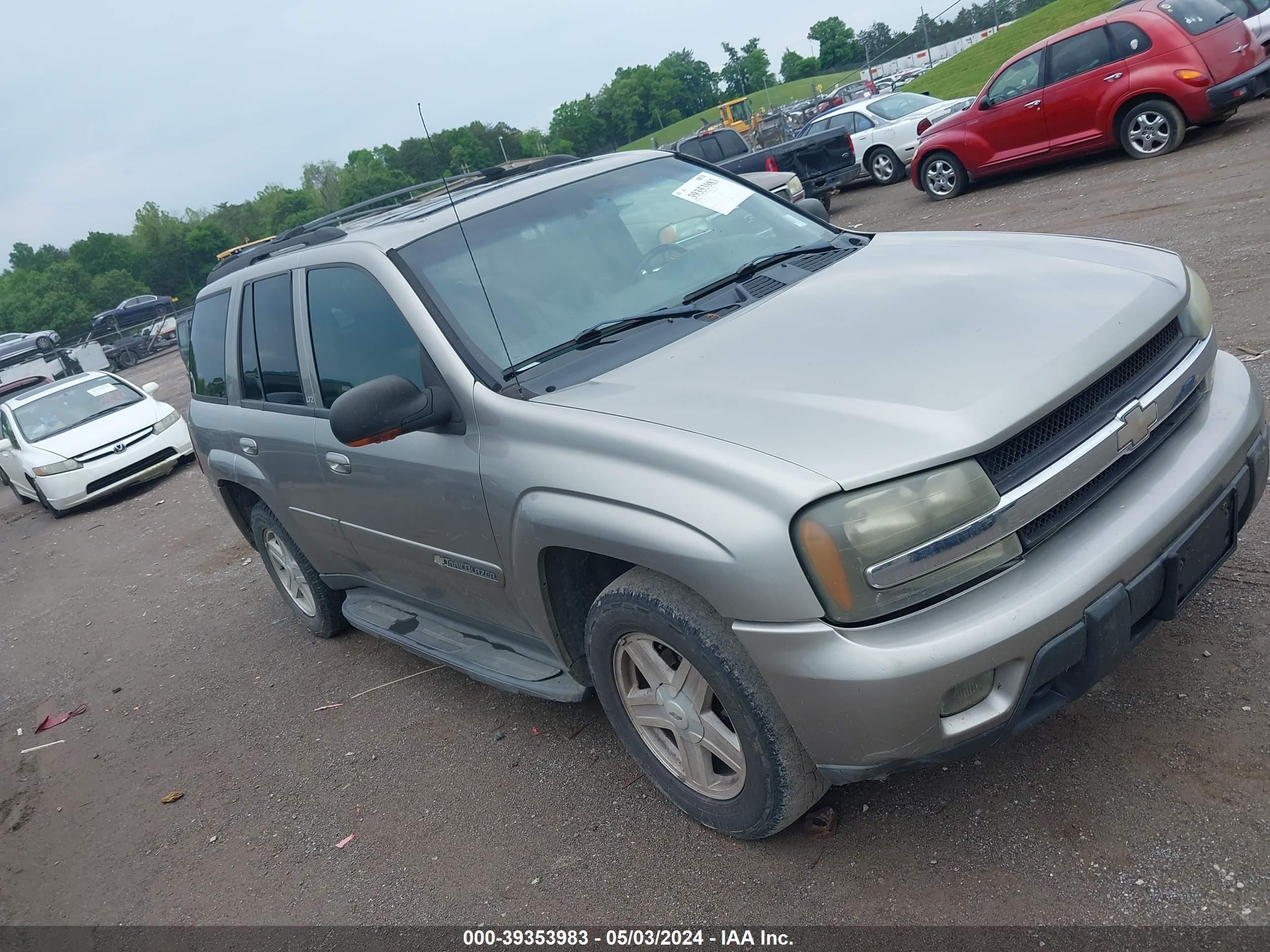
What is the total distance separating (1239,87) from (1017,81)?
2.58m

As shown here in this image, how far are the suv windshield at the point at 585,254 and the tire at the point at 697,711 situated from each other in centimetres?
95

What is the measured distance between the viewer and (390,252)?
11.5 feet

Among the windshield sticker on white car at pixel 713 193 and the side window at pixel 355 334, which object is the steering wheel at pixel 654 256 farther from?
the side window at pixel 355 334

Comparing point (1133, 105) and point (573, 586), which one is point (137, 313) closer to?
point (1133, 105)

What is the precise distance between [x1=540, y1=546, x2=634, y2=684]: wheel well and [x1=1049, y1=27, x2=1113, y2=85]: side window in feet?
35.6

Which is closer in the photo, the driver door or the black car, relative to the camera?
the driver door

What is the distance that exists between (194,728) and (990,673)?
407 cm

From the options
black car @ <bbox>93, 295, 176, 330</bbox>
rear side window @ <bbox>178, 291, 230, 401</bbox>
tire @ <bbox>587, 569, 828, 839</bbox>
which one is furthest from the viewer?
black car @ <bbox>93, 295, 176, 330</bbox>

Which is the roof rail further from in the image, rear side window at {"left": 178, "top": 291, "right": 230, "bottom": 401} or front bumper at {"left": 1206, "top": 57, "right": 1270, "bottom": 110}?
front bumper at {"left": 1206, "top": 57, "right": 1270, "bottom": 110}

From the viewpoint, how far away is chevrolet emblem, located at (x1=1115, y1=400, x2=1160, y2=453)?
99.2 inches

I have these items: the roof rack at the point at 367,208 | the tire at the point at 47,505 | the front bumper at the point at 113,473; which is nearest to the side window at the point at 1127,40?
the roof rack at the point at 367,208

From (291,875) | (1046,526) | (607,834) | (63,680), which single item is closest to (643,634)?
(607,834)

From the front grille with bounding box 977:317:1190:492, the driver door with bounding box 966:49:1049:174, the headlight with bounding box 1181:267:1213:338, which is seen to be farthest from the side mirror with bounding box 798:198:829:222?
the driver door with bounding box 966:49:1049:174

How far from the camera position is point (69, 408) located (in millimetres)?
12297
